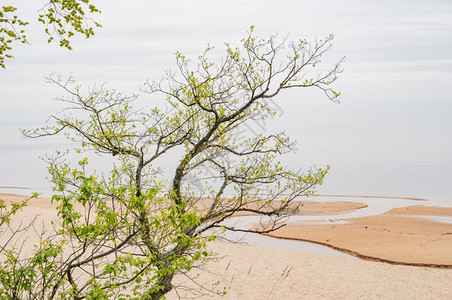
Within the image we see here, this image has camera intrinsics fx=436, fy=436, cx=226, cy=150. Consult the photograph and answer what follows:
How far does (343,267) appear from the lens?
64.4 ft

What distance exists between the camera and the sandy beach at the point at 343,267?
16.5 meters

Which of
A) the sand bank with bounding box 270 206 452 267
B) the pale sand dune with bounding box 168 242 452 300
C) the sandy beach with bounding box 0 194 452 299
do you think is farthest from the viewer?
the sand bank with bounding box 270 206 452 267

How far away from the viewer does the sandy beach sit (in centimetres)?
1648

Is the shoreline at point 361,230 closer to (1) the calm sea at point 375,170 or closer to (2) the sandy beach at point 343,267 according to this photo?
(2) the sandy beach at point 343,267

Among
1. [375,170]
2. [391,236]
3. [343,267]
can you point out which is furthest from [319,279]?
[375,170]

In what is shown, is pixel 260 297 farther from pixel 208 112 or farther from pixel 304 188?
pixel 208 112

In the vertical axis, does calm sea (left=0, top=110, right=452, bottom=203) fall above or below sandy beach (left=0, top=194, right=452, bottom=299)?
above

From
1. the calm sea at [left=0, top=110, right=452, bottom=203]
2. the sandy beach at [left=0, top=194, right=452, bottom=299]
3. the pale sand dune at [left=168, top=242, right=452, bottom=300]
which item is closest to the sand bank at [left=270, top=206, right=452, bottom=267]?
the sandy beach at [left=0, top=194, right=452, bottom=299]

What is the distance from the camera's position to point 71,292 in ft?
21.4

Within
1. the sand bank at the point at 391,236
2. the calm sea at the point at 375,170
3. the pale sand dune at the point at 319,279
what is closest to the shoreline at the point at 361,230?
the sand bank at the point at 391,236

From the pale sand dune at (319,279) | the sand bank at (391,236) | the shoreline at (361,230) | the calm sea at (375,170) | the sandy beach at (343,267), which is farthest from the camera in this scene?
the calm sea at (375,170)

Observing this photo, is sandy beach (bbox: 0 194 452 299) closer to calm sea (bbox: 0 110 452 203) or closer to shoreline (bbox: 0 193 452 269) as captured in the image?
shoreline (bbox: 0 193 452 269)

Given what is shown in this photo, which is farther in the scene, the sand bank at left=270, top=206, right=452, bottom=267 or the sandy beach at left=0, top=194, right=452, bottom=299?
the sand bank at left=270, top=206, right=452, bottom=267

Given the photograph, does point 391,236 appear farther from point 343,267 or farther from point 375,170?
point 375,170
